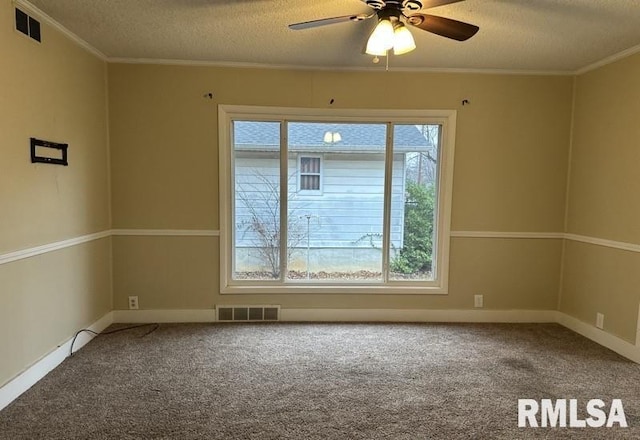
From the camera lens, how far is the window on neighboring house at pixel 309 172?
3660mm

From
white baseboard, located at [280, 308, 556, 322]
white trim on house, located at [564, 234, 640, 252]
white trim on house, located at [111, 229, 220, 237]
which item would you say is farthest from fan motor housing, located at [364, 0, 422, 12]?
white baseboard, located at [280, 308, 556, 322]

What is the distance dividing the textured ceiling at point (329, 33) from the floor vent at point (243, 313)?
7.69ft

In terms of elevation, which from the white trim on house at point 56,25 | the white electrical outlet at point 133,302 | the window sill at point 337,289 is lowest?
the white electrical outlet at point 133,302

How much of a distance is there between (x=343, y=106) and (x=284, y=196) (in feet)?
3.42

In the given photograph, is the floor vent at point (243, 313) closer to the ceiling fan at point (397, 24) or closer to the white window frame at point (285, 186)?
the white window frame at point (285, 186)

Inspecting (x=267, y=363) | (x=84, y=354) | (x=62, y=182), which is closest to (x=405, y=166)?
(x=267, y=363)

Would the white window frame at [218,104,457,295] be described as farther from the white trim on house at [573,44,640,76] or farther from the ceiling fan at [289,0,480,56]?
the ceiling fan at [289,0,480,56]

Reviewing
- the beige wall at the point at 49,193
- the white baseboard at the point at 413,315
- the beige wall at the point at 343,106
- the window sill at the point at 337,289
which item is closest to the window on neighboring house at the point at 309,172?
the beige wall at the point at 343,106

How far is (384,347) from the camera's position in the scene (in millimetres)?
3096

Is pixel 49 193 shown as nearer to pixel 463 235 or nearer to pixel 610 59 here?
pixel 463 235

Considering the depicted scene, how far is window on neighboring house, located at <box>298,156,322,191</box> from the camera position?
366 centimetres

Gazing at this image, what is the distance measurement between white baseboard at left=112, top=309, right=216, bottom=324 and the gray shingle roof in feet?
5.46

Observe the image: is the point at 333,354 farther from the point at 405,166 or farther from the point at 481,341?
the point at 405,166

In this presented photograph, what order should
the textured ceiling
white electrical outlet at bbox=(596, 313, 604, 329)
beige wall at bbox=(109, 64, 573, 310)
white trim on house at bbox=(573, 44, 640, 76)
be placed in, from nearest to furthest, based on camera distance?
1. the textured ceiling
2. white trim on house at bbox=(573, 44, 640, 76)
3. white electrical outlet at bbox=(596, 313, 604, 329)
4. beige wall at bbox=(109, 64, 573, 310)
